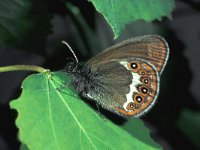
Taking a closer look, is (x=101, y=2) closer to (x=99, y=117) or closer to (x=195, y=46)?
(x=99, y=117)

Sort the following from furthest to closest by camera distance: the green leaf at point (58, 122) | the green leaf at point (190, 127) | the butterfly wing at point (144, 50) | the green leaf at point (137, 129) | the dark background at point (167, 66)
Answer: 1. the green leaf at point (190, 127)
2. the dark background at point (167, 66)
3. the green leaf at point (137, 129)
4. the butterfly wing at point (144, 50)
5. the green leaf at point (58, 122)

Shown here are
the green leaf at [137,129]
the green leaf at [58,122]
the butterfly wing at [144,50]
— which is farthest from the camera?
the green leaf at [137,129]

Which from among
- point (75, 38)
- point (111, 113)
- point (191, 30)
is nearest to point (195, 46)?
point (191, 30)

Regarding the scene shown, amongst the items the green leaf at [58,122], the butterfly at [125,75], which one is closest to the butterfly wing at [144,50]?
the butterfly at [125,75]

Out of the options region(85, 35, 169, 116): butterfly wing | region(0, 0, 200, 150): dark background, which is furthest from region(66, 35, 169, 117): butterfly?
region(0, 0, 200, 150): dark background

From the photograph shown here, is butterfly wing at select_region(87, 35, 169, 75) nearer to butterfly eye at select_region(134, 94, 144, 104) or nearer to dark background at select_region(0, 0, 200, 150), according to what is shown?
butterfly eye at select_region(134, 94, 144, 104)

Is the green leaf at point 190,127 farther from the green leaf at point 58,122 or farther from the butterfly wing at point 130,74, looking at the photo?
the green leaf at point 58,122

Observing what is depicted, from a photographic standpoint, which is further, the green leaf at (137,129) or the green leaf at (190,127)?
the green leaf at (190,127)
